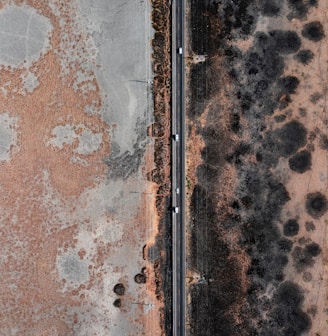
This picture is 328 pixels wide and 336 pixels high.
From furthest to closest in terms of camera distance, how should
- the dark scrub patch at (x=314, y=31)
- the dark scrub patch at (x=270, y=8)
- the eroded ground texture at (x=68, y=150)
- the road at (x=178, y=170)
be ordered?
the road at (x=178, y=170) < the eroded ground texture at (x=68, y=150) < the dark scrub patch at (x=270, y=8) < the dark scrub patch at (x=314, y=31)

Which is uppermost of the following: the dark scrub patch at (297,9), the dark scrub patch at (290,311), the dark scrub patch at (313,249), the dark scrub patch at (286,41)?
the dark scrub patch at (297,9)

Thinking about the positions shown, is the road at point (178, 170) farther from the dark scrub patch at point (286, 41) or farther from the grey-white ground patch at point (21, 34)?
the grey-white ground patch at point (21, 34)

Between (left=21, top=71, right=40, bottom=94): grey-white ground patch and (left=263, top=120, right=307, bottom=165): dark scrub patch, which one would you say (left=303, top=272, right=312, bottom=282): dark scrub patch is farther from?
(left=21, top=71, right=40, bottom=94): grey-white ground patch

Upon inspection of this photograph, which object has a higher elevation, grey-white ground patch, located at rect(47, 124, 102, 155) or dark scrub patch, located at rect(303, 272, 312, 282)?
grey-white ground patch, located at rect(47, 124, 102, 155)

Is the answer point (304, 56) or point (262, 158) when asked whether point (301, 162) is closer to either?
point (262, 158)

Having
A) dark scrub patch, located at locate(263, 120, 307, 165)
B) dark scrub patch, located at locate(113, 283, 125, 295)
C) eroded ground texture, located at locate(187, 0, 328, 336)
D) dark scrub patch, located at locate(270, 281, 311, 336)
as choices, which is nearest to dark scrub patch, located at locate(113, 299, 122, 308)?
dark scrub patch, located at locate(113, 283, 125, 295)

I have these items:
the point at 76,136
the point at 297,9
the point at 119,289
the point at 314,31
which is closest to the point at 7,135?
the point at 76,136

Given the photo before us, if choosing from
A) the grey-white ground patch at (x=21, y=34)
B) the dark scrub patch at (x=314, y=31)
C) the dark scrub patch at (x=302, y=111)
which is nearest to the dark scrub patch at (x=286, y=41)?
the dark scrub patch at (x=314, y=31)
